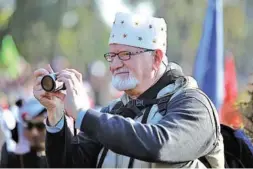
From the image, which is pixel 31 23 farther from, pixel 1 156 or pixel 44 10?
pixel 1 156

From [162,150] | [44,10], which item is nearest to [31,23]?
[44,10]

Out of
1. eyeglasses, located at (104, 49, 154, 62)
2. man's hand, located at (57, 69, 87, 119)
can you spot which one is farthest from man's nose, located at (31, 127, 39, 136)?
man's hand, located at (57, 69, 87, 119)

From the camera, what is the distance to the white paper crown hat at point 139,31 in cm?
292

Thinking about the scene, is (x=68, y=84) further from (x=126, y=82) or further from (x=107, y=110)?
(x=107, y=110)

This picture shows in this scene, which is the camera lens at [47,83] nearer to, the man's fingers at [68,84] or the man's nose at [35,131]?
the man's fingers at [68,84]

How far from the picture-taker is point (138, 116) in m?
2.88

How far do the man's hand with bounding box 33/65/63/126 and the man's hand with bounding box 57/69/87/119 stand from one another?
0.13 meters

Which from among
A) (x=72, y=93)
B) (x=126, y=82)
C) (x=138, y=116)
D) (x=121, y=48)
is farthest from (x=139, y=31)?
(x=72, y=93)

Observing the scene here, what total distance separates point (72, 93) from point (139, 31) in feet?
1.39

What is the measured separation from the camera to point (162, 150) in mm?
2605

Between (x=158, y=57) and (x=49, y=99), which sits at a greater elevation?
(x=158, y=57)

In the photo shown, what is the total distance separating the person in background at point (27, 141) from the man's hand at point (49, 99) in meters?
2.69

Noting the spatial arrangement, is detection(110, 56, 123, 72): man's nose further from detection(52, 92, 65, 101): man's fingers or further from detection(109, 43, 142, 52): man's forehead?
detection(52, 92, 65, 101): man's fingers

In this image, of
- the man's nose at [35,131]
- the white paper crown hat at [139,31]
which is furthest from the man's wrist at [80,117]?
the man's nose at [35,131]
